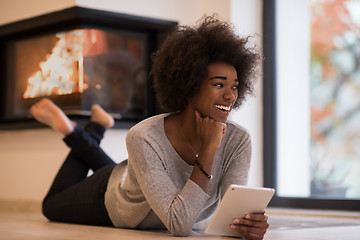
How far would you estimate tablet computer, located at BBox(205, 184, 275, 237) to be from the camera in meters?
1.95

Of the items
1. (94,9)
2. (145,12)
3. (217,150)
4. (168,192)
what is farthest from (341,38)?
(168,192)

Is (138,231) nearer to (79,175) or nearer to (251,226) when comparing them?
(251,226)

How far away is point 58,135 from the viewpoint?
4.04 metres

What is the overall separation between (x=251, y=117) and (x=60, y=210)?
1.84 metres

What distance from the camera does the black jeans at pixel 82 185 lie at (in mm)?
2699

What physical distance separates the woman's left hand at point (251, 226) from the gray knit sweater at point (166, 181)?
137 mm

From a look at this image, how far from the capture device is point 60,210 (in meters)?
2.91

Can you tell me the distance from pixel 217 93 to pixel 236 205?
40cm

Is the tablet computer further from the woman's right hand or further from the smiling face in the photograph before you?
the smiling face

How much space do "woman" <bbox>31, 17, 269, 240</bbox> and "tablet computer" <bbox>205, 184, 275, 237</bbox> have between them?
32 mm

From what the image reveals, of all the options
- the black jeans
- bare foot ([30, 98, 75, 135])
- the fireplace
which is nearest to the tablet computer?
the black jeans

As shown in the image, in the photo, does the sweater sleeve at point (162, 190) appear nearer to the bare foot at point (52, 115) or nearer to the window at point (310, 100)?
the bare foot at point (52, 115)

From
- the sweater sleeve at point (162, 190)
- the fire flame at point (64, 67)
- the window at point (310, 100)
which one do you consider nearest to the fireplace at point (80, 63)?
the fire flame at point (64, 67)

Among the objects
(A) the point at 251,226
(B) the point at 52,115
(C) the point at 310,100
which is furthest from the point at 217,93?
(C) the point at 310,100
